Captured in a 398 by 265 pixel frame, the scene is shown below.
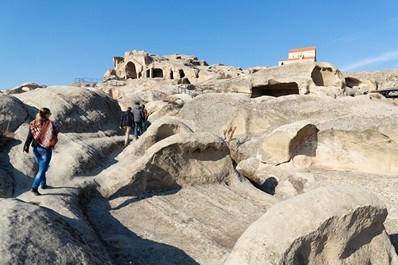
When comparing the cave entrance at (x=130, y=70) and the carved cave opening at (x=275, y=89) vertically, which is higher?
the cave entrance at (x=130, y=70)

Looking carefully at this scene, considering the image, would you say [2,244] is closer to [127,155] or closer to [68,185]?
[68,185]

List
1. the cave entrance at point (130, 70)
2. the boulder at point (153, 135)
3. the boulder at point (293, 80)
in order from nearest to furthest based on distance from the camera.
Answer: the boulder at point (153, 135) < the boulder at point (293, 80) < the cave entrance at point (130, 70)

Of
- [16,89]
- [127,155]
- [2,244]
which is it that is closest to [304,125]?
[127,155]

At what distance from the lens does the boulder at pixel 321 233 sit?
289 centimetres

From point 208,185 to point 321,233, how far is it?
3618 mm

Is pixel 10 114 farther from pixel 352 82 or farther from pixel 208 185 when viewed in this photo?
pixel 352 82

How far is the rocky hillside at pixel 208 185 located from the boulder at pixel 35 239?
0.04 feet

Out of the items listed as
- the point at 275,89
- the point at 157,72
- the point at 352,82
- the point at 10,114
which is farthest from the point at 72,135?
the point at 157,72

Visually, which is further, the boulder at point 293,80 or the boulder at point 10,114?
the boulder at point 293,80

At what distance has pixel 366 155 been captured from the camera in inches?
321

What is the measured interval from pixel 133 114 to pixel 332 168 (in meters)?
5.70

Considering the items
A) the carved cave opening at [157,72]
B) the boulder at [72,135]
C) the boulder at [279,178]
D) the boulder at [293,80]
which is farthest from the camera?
the carved cave opening at [157,72]

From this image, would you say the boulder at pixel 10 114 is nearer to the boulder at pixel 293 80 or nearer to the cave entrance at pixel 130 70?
the boulder at pixel 293 80

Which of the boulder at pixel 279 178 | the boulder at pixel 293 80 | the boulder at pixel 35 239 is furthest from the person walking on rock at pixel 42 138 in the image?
the boulder at pixel 293 80
